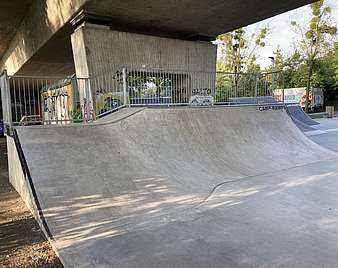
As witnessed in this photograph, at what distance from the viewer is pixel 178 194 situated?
17.0 feet

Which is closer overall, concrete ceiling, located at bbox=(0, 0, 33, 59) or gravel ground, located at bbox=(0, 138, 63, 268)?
gravel ground, located at bbox=(0, 138, 63, 268)

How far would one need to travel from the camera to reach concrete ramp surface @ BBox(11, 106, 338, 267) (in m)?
3.21

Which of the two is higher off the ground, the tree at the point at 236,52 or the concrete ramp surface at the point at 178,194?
the tree at the point at 236,52

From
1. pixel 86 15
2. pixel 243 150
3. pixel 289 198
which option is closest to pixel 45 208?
pixel 289 198

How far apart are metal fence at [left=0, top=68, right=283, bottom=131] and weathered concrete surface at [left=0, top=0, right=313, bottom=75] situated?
7.14 feet

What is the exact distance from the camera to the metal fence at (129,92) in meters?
10.2

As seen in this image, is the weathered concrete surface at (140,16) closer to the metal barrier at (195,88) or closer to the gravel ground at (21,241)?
the metal barrier at (195,88)

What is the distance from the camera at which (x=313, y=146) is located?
391 inches

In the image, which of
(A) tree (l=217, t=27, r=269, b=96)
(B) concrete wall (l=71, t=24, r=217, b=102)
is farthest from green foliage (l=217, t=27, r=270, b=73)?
(B) concrete wall (l=71, t=24, r=217, b=102)

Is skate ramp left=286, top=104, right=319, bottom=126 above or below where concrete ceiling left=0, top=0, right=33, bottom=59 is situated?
below

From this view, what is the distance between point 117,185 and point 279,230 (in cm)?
271

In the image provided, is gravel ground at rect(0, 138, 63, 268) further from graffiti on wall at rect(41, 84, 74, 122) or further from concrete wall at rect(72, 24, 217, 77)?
concrete wall at rect(72, 24, 217, 77)

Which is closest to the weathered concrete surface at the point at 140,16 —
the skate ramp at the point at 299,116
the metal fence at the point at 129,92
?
the metal fence at the point at 129,92

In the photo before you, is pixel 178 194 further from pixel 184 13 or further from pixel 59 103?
pixel 184 13
